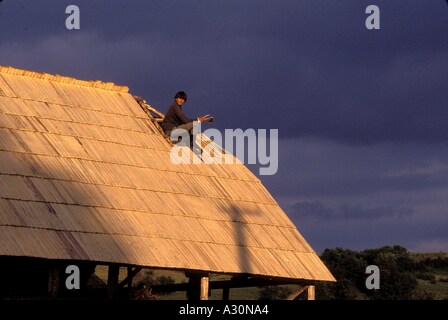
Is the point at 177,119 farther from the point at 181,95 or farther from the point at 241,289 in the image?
the point at 241,289

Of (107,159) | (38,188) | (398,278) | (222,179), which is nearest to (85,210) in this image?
(38,188)

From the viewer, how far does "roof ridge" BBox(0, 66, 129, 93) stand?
2539 centimetres

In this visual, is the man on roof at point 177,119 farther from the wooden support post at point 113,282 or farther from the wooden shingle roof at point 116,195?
the wooden support post at point 113,282

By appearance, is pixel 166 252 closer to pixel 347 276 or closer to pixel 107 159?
pixel 107 159

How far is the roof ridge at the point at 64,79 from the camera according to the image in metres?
25.4

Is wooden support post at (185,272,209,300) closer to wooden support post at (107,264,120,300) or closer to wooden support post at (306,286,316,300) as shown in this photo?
wooden support post at (107,264,120,300)

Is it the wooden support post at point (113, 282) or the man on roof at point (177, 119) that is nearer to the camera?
the wooden support post at point (113, 282)

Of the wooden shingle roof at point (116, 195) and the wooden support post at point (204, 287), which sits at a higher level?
the wooden shingle roof at point (116, 195)

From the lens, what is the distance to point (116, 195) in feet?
76.4

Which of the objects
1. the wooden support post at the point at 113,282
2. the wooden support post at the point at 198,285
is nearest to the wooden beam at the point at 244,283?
the wooden support post at the point at 198,285

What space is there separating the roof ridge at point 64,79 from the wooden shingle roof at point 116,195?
0.08 feet

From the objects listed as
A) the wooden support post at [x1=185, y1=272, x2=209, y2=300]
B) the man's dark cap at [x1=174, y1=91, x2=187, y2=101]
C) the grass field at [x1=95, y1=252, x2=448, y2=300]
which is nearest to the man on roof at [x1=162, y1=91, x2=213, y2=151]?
the man's dark cap at [x1=174, y1=91, x2=187, y2=101]

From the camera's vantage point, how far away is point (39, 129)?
24094mm
